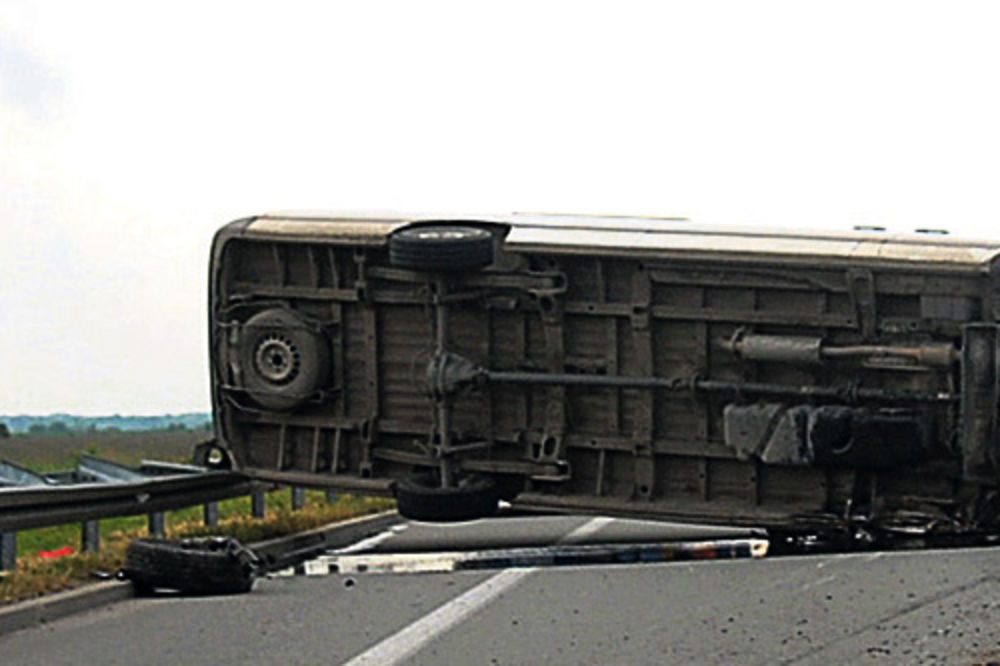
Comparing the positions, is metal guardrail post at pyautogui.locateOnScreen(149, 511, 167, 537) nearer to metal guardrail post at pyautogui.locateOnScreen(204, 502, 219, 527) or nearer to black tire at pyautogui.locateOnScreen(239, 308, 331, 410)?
metal guardrail post at pyautogui.locateOnScreen(204, 502, 219, 527)

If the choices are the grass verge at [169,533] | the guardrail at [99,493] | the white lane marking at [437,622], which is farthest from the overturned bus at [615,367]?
the grass verge at [169,533]

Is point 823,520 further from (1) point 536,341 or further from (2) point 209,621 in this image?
(2) point 209,621

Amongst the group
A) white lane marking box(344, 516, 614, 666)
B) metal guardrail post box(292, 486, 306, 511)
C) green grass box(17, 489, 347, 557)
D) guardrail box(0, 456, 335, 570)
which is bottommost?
white lane marking box(344, 516, 614, 666)

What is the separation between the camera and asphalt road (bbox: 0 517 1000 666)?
43.0 feet

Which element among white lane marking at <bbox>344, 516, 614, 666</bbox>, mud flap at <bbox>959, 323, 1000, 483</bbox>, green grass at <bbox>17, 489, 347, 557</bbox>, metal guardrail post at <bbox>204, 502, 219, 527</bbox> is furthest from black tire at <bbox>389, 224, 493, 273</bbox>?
green grass at <bbox>17, 489, 347, 557</bbox>

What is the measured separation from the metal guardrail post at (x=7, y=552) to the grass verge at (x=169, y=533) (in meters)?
0.07

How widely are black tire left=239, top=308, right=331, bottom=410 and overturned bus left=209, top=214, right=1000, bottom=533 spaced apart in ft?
0.04

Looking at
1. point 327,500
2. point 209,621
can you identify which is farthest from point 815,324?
point 327,500

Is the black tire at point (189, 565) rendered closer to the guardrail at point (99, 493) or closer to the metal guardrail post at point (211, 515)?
the guardrail at point (99, 493)

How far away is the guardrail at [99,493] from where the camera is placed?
569 inches

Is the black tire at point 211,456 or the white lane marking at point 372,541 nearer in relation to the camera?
the black tire at point 211,456

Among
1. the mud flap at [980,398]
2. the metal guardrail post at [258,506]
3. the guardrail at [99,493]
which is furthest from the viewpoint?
the metal guardrail post at [258,506]

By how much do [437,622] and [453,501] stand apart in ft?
5.65

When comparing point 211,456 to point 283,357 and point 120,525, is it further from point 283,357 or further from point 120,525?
point 120,525
